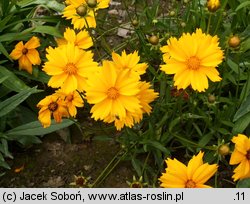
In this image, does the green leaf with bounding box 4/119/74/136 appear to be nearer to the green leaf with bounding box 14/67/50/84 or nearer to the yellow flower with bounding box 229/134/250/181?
the green leaf with bounding box 14/67/50/84

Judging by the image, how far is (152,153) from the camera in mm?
2096

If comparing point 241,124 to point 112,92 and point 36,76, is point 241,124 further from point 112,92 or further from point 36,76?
point 36,76

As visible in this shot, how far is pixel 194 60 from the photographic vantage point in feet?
5.39

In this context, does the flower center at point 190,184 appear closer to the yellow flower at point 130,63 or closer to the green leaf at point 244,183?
the green leaf at point 244,183

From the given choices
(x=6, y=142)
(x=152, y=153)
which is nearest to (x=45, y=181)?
(x=6, y=142)

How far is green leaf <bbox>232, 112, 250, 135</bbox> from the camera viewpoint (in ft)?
6.17

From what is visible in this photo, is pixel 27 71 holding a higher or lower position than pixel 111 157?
higher

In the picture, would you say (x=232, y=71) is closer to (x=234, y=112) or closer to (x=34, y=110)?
(x=234, y=112)

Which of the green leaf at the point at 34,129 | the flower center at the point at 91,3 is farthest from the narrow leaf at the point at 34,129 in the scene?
the flower center at the point at 91,3

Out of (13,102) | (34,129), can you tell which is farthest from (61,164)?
(13,102)

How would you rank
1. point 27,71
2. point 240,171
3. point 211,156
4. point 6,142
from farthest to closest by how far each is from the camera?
point 27,71
point 6,142
point 211,156
point 240,171

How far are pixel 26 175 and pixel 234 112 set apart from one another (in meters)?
0.93
